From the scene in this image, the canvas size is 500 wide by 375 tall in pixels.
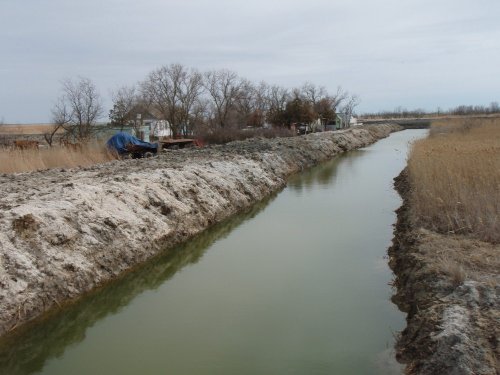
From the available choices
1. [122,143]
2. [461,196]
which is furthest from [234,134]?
[461,196]

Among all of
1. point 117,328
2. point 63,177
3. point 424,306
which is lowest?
point 117,328

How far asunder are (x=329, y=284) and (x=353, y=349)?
6.99 ft

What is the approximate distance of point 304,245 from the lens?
985cm

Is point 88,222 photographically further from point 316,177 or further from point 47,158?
point 316,177

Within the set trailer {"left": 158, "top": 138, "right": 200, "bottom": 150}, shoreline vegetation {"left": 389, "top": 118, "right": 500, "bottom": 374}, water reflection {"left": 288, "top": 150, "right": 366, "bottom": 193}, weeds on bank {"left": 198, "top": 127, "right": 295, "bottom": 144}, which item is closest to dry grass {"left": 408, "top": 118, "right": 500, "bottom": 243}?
shoreline vegetation {"left": 389, "top": 118, "right": 500, "bottom": 374}

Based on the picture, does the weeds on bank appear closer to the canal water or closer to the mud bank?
the canal water

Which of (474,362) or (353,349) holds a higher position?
(474,362)

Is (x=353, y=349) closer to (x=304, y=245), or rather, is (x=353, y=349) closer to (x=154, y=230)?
(x=304, y=245)

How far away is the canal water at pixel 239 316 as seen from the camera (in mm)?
5258

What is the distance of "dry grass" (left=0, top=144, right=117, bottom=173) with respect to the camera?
1544 cm

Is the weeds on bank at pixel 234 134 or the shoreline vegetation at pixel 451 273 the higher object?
the weeds on bank at pixel 234 134

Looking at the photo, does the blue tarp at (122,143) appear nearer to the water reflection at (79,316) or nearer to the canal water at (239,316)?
the canal water at (239,316)

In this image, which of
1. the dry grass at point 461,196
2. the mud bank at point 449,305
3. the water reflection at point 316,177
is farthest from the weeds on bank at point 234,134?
the mud bank at point 449,305

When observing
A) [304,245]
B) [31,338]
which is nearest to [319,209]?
[304,245]
